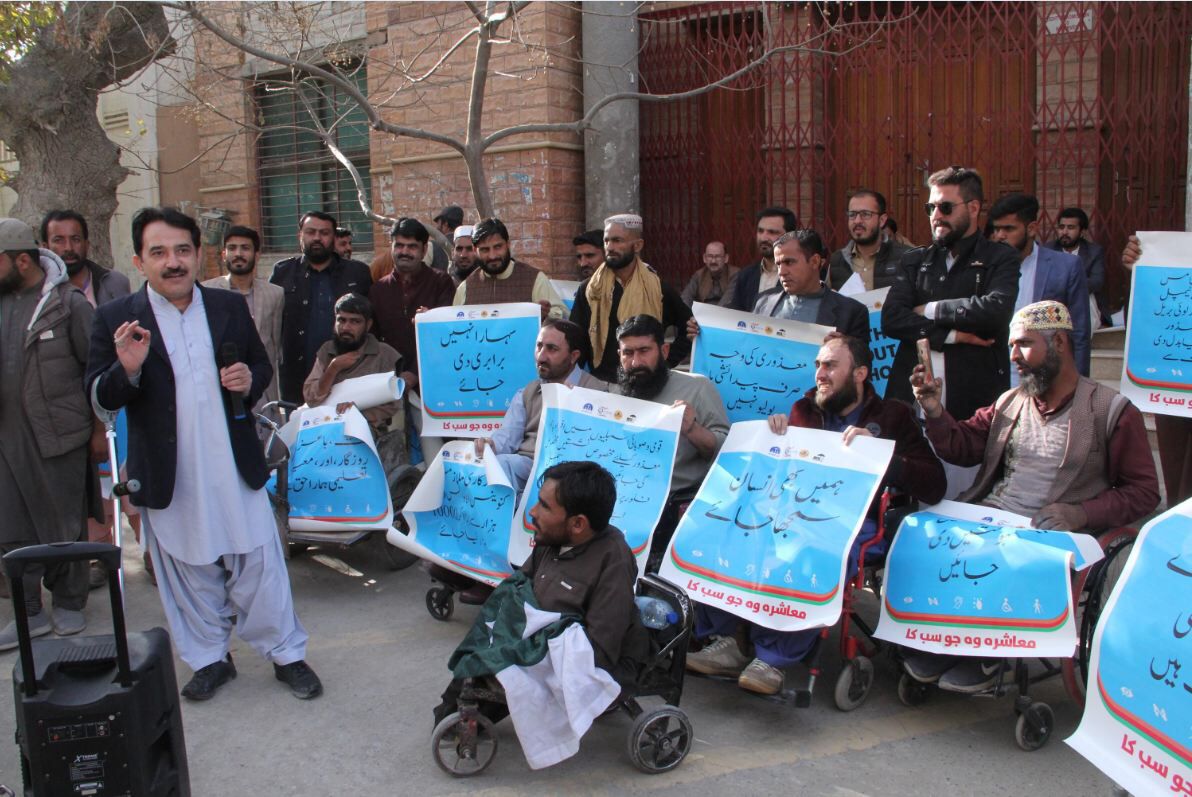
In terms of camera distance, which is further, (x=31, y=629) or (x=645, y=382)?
(x=31, y=629)

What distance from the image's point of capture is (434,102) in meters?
10.4

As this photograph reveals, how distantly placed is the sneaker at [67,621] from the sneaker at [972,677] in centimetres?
417

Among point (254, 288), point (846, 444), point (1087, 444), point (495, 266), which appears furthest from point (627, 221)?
point (1087, 444)

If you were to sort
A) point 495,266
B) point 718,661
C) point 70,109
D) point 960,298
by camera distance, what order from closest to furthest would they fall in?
point 718,661
point 960,298
point 495,266
point 70,109

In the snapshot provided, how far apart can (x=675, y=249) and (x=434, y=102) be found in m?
2.80

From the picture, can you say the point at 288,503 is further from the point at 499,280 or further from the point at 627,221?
the point at 627,221

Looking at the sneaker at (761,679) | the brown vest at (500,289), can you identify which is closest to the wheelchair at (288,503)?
the brown vest at (500,289)

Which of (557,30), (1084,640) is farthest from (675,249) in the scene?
(1084,640)

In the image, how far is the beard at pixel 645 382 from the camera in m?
5.16

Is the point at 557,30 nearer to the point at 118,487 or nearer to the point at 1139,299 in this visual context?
the point at 1139,299

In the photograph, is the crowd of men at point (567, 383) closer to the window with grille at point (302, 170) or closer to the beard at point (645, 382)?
the beard at point (645, 382)

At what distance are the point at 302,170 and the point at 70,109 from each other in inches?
137

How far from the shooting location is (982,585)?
12.8 feet

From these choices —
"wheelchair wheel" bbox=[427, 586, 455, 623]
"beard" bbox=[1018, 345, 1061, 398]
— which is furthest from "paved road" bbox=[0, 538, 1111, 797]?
"beard" bbox=[1018, 345, 1061, 398]
